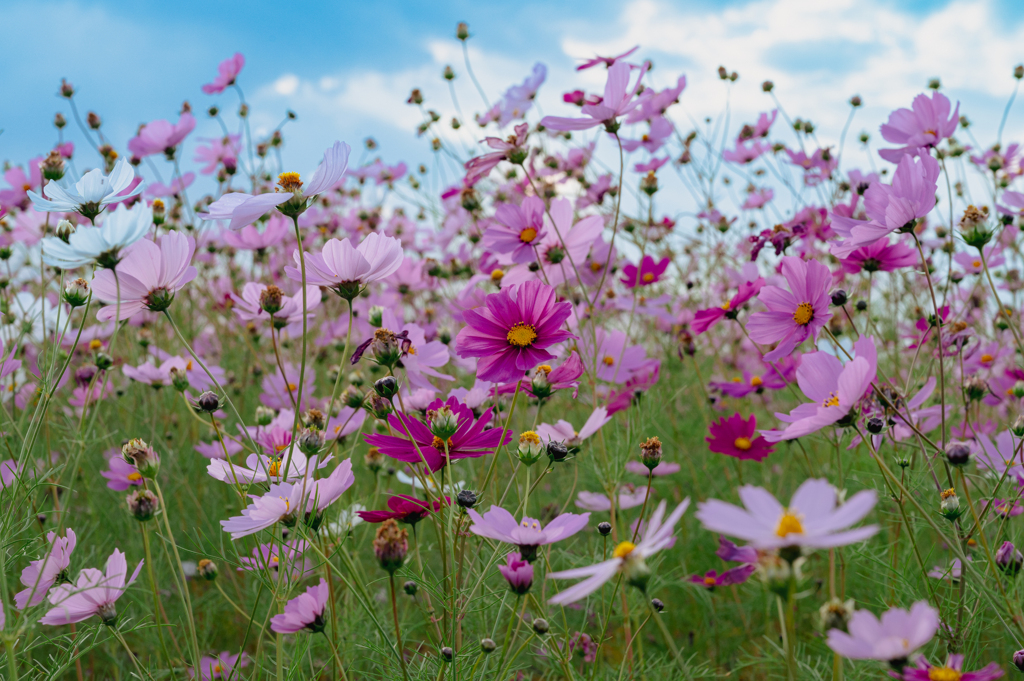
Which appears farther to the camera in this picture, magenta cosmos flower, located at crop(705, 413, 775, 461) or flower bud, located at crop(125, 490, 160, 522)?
magenta cosmos flower, located at crop(705, 413, 775, 461)

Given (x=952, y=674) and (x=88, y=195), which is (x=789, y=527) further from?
(x=88, y=195)

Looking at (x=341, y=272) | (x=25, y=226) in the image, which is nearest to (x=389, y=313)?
(x=341, y=272)

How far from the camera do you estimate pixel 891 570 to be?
88 centimetres

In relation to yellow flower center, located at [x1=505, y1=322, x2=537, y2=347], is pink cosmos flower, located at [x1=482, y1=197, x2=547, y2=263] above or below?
above

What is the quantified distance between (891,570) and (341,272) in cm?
77

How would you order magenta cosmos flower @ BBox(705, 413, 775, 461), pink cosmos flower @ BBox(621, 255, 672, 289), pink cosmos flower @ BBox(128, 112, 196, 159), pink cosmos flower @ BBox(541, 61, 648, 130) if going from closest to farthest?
1. pink cosmos flower @ BBox(541, 61, 648, 130)
2. magenta cosmos flower @ BBox(705, 413, 775, 461)
3. pink cosmos flower @ BBox(621, 255, 672, 289)
4. pink cosmos flower @ BBox(128, 112, 196, 159)

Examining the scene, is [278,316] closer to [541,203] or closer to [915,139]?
[541,203]

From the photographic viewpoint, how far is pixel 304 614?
2.25 feet

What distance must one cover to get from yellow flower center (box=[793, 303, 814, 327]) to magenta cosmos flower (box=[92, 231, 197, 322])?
67 cm

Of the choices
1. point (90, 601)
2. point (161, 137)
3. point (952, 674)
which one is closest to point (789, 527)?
point (952, 674)

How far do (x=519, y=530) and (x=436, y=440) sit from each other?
0.18 m

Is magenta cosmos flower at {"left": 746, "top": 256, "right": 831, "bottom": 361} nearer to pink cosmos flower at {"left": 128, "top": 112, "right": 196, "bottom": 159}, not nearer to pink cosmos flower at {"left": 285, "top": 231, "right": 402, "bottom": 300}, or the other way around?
pink cosmos flower at {"left": 285, "top": 231, "right": 402, "bottom": 300}

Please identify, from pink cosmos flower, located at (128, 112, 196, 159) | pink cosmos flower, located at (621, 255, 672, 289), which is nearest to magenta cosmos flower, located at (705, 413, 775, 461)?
pink cosmos flower, located at (621, 255, 672, 289)

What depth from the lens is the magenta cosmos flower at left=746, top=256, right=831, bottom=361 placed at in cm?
79
